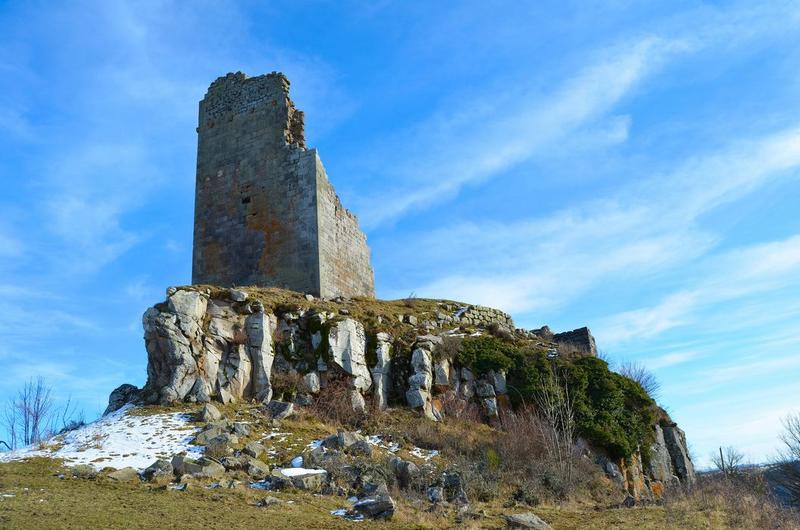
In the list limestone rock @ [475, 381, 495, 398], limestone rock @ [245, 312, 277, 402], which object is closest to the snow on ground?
limestone rock @ [245, 312, 277, 402]

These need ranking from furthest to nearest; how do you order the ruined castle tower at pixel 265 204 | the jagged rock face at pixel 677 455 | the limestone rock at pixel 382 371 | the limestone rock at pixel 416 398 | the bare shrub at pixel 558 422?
the ruined castle tower at pixel 265 204 → the jagged rock face at pixel 677 455 → the limestone rock at pixel 382 371 → the limestone rock at pixel 416 398 → the bare shrub at pixel 558 422

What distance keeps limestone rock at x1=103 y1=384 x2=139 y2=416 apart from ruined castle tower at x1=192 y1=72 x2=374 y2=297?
524cm

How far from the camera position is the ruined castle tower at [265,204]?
2183 centimetres

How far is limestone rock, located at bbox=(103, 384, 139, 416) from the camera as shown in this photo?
55.9 feet

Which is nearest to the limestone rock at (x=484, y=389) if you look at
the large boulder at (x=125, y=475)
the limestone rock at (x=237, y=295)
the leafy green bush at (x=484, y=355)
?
the leafy green bush at (x=484, y=355)

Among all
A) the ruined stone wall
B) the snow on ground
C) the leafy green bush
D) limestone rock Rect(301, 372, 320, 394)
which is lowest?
the snow on ground

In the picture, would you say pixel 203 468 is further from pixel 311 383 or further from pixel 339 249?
pixel 339 249

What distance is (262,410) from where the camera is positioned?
16.0 meters

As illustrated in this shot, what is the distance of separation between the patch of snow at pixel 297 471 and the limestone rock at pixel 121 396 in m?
5.90

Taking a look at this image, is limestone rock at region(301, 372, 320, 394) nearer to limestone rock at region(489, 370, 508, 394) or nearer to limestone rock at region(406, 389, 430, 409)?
limestone rock at region(406, 389, 430, 409)

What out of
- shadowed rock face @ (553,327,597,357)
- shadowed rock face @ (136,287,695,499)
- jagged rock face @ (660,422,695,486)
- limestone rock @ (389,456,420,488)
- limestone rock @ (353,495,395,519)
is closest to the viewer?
limestone rock @ (353,495,395,519)

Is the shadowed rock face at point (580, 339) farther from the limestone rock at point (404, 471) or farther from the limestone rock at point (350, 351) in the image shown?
the limestone rock at point (404, 471)

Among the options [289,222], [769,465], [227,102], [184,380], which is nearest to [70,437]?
[184,380]

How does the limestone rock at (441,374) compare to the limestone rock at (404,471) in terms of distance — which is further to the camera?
the limestone rock at (441,374)
